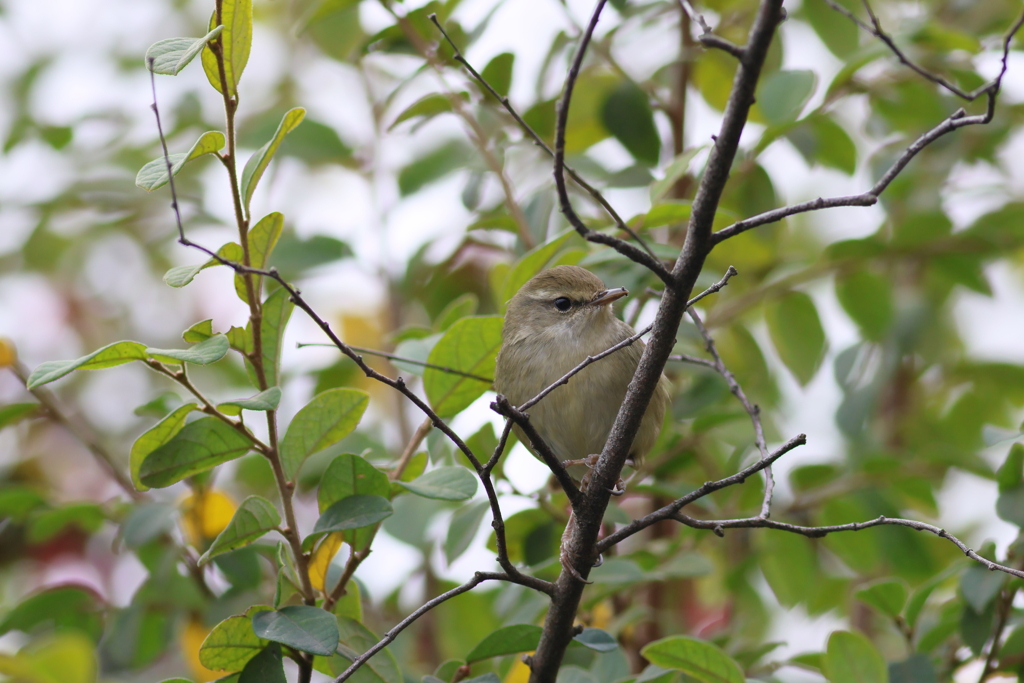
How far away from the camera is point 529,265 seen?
104 inches

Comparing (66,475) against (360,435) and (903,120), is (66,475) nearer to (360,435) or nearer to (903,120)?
(360,435)

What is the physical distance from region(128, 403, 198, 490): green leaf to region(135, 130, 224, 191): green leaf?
0.98 ft

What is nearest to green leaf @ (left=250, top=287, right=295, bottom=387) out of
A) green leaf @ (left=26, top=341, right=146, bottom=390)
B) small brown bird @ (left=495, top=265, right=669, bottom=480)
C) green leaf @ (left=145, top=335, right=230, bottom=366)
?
green leaf @ (left=145, top=335, right=230, bottom=366)

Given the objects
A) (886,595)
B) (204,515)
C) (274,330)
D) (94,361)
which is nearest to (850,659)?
(886,595)

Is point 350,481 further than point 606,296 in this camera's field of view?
No

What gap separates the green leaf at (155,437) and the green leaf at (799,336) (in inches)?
83.4

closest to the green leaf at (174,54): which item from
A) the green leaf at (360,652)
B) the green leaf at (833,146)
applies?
the green leaf at (360,652)

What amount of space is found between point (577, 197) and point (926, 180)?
143cm

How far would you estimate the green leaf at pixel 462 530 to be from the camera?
2617 millimetres

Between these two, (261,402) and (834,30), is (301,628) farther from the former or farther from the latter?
(834,30)

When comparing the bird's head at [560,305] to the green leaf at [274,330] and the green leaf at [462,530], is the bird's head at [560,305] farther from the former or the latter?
the green leaf at [274,330]

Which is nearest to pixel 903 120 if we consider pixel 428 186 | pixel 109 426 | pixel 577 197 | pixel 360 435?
pixel 577 197

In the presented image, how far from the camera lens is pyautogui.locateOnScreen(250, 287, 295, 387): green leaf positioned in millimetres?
2158

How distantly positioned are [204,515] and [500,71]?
5.85 feet
